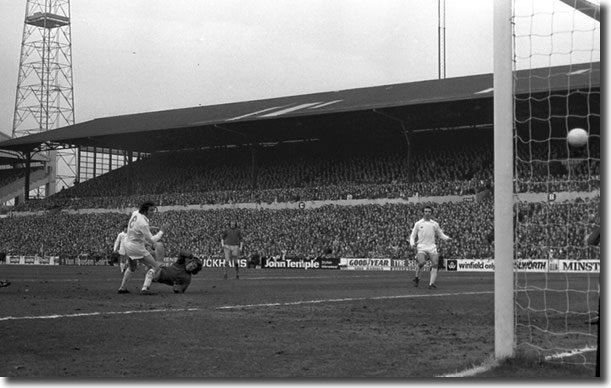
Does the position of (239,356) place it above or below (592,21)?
below

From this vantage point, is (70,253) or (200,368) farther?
(70,253)

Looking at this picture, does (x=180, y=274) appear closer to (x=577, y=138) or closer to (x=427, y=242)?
(x=427, y=242)

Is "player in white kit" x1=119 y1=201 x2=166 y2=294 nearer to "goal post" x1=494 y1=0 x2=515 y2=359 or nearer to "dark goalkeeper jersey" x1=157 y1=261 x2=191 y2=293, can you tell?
"dark goalkeeper jersey" x1=157 y1=261 x2=191 y2=293

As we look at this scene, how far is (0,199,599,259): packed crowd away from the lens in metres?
39.3

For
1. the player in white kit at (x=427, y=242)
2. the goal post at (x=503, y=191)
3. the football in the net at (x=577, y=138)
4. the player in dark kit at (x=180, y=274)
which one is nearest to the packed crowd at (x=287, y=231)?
the player in white kit at (x=427, y=242)

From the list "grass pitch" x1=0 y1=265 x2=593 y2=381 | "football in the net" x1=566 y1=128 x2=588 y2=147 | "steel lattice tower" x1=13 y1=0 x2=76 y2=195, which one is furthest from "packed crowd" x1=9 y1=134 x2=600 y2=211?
"football in the net" x1=566 y1=128 x2=588 y2=147

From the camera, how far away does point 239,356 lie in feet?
24.9

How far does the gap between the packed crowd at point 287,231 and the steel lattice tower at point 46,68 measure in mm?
7691

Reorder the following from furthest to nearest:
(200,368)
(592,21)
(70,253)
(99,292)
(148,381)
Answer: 1. (70,253)
2. (99,292)
3. (592,21)
4. (200,368)
5. (148,381)

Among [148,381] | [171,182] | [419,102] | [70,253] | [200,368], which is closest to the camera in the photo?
[148,381]

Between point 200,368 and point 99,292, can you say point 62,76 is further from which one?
point 200,368

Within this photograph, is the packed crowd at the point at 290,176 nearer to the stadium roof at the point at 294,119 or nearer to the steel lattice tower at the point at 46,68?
the stadium roof at the point at 294,119

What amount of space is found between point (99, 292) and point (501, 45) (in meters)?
12.1

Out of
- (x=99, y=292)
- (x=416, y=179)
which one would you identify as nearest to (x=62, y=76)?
(x=416, y=179)
